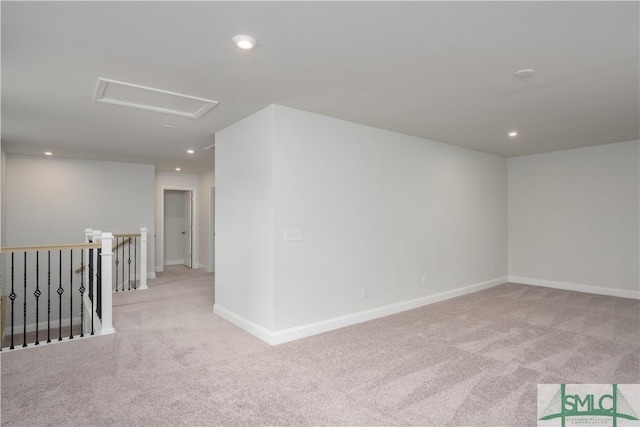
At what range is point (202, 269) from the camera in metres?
8.62

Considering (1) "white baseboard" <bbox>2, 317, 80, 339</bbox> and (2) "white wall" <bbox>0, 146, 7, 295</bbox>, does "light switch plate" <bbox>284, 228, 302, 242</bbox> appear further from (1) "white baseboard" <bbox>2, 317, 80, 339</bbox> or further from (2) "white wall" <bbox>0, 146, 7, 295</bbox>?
(1) "white baseboard" <bbox>2, 317, 80, 339</bbox>

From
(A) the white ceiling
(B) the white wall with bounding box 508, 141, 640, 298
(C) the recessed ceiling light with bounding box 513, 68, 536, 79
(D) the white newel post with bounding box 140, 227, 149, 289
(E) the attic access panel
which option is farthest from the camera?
(D) the white newel post with bounding box 140, 227, 149, 289

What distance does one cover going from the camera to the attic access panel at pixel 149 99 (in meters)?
3.14

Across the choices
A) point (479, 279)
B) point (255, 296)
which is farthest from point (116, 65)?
point (479, 279)

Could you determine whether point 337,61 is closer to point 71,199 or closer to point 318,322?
point 318,322

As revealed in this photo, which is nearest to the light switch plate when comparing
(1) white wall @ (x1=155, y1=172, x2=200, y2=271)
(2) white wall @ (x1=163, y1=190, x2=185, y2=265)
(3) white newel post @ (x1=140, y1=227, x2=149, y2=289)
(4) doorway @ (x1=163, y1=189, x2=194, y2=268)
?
(3) white newel post @ (x1=140, y1=227, x2=149, y2=289)

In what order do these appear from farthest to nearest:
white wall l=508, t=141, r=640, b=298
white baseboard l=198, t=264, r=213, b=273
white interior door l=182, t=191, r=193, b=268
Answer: white interior door l=182, t=191, r=193, b=268 < white baseboard l=198, t=264, r=213, b=273 < white wall l=508, t=141, r=640, b=298

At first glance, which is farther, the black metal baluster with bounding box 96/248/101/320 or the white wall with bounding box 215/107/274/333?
the black metal baluster with bounding box 96/248/101/320

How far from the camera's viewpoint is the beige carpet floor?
2.35 metres

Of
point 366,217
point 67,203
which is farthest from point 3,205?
point 366,217

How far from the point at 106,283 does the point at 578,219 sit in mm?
7256

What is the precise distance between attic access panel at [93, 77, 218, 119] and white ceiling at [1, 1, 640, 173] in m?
0.10

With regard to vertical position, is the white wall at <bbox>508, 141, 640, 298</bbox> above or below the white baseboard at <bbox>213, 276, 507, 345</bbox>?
above

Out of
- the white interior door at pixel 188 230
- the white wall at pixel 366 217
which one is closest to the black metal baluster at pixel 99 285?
the white wall at pixel 366 217
